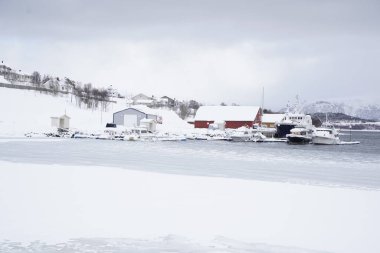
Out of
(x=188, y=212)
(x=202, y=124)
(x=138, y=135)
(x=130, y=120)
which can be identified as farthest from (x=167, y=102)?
(x=188, y=212)

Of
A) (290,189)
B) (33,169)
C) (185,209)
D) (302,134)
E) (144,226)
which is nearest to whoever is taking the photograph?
(144,226)

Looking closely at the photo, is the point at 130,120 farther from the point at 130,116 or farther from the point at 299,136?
the point at 299,136

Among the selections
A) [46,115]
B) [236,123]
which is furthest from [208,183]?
[236,123]

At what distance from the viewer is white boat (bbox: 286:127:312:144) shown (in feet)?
187

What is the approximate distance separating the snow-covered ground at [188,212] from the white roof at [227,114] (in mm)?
66387

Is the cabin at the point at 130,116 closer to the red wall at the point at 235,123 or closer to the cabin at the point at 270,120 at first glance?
the red wall at the point at 235,123

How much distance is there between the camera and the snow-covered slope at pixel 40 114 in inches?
2039

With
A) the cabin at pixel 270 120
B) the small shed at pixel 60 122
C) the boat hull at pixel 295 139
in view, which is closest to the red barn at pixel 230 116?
the cabin at pixel 270 120

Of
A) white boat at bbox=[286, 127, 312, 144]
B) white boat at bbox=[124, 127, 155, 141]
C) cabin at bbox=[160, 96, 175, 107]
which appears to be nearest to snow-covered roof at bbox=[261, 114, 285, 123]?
white boat at bbox=[286, 127, 312, 144]

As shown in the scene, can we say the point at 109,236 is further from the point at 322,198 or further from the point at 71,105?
the point at 71,105

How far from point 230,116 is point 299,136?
24.2 m

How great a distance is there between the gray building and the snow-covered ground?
5468 cm

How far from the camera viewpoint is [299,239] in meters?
7.12

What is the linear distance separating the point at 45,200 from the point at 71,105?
70891 mm
